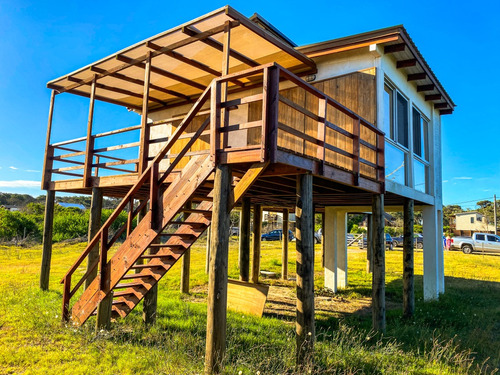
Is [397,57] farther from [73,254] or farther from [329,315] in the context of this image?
[73,254]

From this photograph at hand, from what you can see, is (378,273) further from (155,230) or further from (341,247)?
(341,247)

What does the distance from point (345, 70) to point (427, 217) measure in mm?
6235

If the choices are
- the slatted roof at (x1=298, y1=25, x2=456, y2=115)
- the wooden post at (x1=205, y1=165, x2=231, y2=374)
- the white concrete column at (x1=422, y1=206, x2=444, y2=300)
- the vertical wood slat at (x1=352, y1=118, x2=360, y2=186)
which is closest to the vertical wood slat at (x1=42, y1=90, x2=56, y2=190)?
the slatted roof at (x1=298, y1=25, x2=456, y2=115)

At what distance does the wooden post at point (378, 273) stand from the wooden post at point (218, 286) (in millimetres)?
4164

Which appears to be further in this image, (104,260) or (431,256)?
(431,256)

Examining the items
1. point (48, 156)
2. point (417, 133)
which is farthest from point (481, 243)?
point (48, 156)

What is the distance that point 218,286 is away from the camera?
504 centimetres

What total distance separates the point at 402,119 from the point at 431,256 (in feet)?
15.2

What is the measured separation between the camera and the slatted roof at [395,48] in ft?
27.0

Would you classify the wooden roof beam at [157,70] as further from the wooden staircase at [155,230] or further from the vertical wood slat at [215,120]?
the vertical wood slat at [215,120]

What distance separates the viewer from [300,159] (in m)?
5.51

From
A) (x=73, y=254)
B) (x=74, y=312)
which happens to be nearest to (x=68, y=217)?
(x=73, y=254)

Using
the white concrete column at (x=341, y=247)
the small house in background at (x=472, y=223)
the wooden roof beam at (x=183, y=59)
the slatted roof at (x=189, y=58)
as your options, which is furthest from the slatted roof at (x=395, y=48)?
the small house in background at (x=472, y=223)

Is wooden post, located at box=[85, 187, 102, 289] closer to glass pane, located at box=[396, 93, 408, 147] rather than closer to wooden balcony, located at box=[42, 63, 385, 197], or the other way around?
wooden balcony, located at box=[42, 63, 385, 197]
